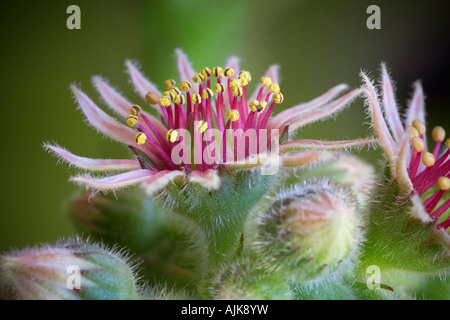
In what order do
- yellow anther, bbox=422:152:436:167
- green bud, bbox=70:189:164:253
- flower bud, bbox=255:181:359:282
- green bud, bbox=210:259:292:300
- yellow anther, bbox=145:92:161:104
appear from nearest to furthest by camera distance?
flower bud, bbox=255:181:359:282 → green bud, bbox=210:259:292:300 → yellow anther, bbox=422:152:436:167 → yellow anther, bbox=145:92:161:104 → green bud, bbox=70:189:164:253

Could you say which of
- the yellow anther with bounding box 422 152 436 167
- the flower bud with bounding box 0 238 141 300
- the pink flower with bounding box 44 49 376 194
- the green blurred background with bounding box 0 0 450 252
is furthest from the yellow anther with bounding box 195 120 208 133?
the green blurred background with bounding box 0 0 450 252

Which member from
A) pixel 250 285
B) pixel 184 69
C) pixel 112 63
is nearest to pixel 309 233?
pixel 250 285

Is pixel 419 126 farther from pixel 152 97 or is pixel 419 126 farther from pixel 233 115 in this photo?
pixel 152 97

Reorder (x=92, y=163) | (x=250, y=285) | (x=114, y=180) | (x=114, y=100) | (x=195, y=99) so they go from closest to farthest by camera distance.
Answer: (x=250, y=285)
(x=114, y=180)
(x=92, y=163)
(x=195, y=99)
(x=114, y=100)

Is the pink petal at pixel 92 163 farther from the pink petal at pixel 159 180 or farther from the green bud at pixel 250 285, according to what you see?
the green bud at pixel 250 285

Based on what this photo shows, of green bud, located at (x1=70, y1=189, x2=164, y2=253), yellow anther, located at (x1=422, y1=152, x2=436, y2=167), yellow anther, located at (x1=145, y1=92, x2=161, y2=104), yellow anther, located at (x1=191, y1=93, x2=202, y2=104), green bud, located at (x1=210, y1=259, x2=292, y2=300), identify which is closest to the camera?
green bud, located at (x1=210, y1=259, x2=292, y2=300)

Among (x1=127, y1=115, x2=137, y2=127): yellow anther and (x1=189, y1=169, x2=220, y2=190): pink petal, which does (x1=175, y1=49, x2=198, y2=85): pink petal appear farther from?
(x1=189, y1=169, x2=220, y2=190): pink petal
